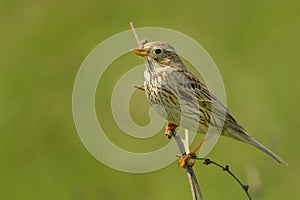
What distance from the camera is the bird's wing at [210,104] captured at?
712 cm

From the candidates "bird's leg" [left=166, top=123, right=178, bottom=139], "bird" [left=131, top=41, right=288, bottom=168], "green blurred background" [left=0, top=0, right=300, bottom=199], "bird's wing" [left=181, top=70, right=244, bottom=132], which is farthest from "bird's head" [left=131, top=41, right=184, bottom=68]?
"green blurred background" [left=0, top=0, right=300, bottom=199]

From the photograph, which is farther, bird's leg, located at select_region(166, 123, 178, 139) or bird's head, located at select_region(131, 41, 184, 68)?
bird's head, located at select_region(131, 41, 184, 68)

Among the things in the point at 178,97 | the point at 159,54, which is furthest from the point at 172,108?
the point at 159,54

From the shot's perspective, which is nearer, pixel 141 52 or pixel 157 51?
pixel 141 52

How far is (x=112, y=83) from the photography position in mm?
9781

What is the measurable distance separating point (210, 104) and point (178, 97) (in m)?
0.33

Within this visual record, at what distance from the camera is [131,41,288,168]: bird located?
22.5ft

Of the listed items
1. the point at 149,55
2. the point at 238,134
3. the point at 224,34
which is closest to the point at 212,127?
the point at 238,134

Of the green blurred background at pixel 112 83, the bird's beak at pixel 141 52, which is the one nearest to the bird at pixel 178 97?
the bird's beak at pixel 141 52

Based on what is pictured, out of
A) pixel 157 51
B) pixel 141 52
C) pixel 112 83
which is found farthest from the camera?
pixel 112 83

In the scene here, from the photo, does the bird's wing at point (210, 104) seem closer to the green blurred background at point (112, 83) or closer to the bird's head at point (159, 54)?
the bird's head at point (159, 54)

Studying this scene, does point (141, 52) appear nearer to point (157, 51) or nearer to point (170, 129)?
point (157, 51)

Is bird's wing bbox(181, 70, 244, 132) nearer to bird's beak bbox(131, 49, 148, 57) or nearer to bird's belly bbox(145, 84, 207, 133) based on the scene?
bird's belly bbox(145, 84, 207, 133)

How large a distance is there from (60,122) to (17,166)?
0.77m
